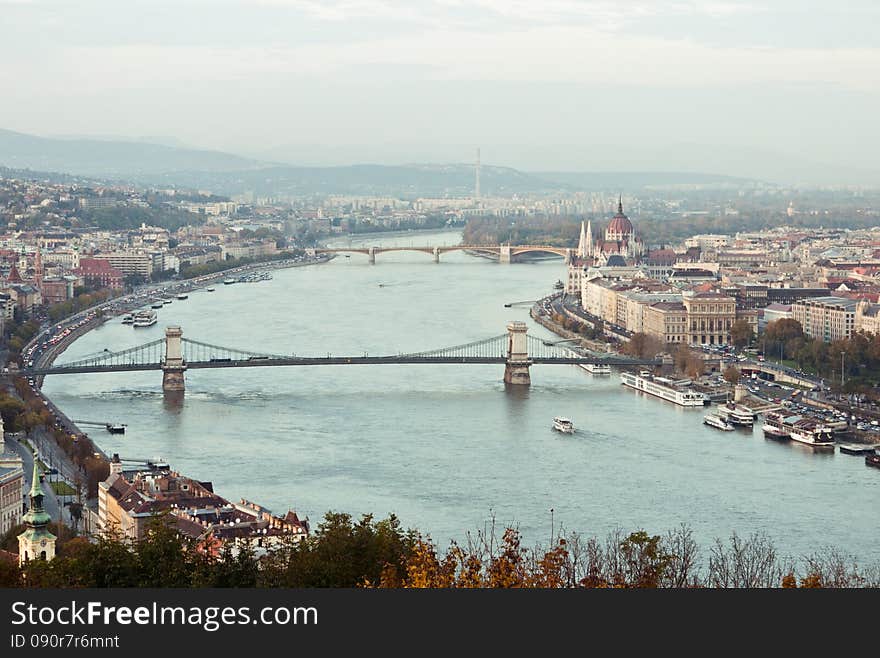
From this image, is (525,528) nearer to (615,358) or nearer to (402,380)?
(402,380)

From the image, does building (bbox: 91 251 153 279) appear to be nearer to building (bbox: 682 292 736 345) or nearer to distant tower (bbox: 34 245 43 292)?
distant tower (bbox: 34 245 43 292)

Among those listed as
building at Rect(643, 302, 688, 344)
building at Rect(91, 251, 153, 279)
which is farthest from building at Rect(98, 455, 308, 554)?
building at Rect(91, 251, 153, 279)

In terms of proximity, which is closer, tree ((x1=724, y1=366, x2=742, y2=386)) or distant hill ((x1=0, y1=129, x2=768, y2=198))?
tree ((x1=724, y1=366, x2=742, y2=386))

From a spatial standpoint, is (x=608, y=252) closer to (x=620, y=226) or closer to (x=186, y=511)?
(x=620, y=226)

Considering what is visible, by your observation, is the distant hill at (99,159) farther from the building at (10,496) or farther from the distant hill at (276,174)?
the building at (10,496)

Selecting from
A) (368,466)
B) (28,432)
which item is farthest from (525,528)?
(28,432)

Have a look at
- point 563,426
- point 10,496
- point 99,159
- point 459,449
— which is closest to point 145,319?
point 563,426
